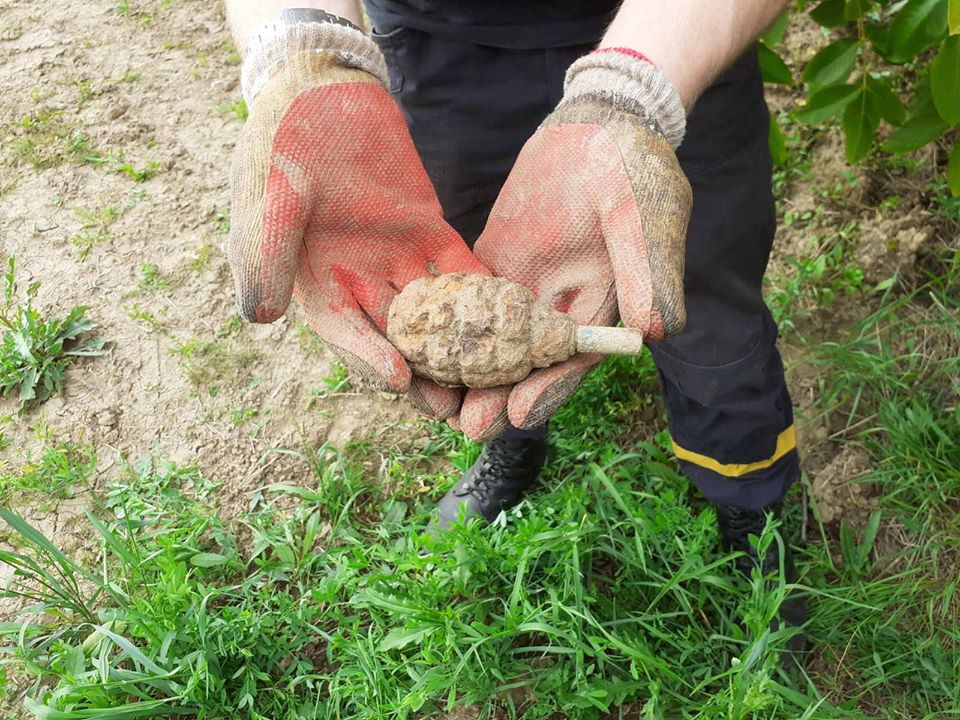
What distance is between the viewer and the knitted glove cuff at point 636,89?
53.0 inches

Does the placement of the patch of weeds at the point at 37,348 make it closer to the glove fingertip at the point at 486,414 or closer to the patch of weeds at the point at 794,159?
the glove fingertip at the point at 486,414

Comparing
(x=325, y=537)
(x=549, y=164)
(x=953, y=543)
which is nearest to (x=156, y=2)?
(x=325, y=537)

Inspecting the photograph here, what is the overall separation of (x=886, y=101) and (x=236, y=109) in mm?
2501

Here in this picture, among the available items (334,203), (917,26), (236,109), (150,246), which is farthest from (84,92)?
(917,26)

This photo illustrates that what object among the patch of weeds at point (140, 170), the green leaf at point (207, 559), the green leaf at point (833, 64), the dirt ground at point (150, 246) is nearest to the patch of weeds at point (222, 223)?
the dirt ground at point (150, 246)

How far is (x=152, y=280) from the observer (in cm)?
283

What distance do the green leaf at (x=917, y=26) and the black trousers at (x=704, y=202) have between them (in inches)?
12.1

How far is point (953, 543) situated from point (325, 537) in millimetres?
1701

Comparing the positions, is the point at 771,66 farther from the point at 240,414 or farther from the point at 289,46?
the point at 240,414

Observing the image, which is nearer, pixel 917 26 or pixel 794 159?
pixel 917 26

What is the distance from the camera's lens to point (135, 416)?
2480 millimetres

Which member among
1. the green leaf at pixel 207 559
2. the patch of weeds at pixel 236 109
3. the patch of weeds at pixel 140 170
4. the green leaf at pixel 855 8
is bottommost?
the green leaf at pixel 207 559

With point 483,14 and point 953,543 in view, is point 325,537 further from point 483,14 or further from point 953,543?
point 953,543

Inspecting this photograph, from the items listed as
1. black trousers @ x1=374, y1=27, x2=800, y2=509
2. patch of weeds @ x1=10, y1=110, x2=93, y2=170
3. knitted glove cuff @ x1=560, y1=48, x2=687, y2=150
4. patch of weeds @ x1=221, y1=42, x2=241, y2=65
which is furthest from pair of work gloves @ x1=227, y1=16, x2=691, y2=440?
patch of weeds @ x1=221, y1=42, x2=241, y2=65
